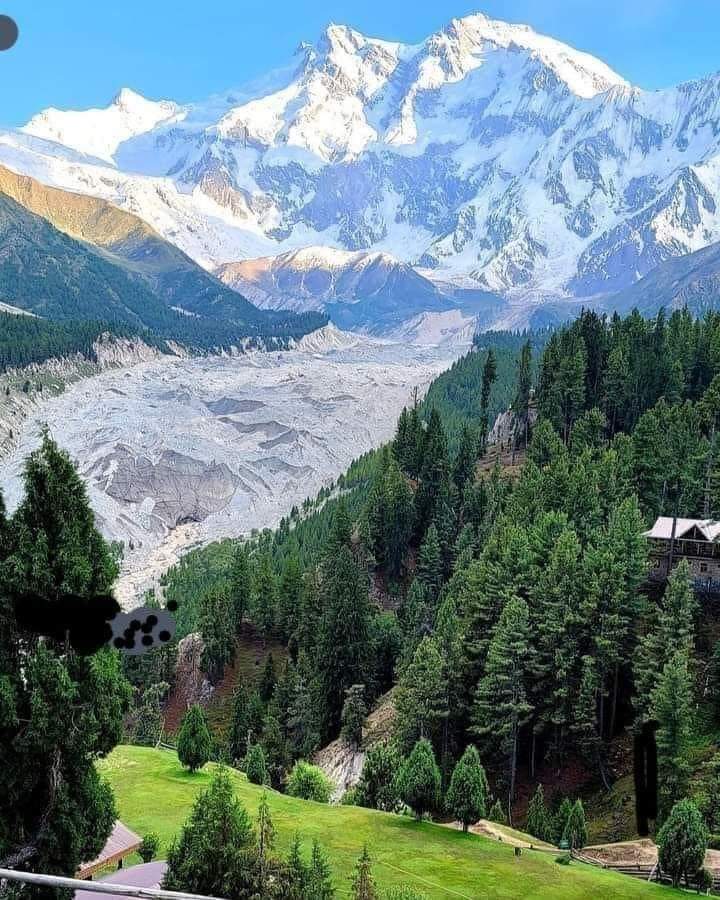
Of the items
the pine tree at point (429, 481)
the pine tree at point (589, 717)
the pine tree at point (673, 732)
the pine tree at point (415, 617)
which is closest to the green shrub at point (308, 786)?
the pine tree at point (589, 717)

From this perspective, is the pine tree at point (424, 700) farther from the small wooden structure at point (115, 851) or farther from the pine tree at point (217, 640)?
the pine tree at point (217, 640)

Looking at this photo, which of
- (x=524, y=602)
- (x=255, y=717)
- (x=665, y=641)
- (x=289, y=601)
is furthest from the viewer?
(x=289, y=601)

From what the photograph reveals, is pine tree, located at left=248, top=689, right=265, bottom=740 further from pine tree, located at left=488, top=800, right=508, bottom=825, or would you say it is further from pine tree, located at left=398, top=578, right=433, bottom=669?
pine tree, located at left=488, top=800, right=508, bottom=825

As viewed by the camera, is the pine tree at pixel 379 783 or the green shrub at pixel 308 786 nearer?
the pine tree at pixel 379 783

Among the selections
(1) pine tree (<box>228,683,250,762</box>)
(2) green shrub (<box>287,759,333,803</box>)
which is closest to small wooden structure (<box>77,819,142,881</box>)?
(2) green shrub (<box>287,759,333,803</box>)

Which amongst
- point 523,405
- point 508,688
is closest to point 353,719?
point 508,688

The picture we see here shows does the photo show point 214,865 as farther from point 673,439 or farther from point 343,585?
point 673,439

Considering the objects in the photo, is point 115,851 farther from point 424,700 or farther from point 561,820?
point 424,700
